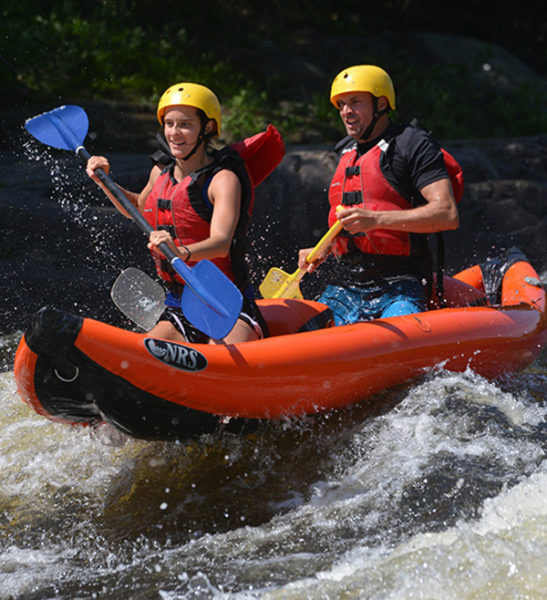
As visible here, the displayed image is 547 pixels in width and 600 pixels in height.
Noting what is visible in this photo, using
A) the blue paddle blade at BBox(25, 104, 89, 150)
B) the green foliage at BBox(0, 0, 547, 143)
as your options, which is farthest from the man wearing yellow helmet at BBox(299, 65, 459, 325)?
the green foliage at BBox(0, 0, 547, 143)

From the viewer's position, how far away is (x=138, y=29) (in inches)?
342

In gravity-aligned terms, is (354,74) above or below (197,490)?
above

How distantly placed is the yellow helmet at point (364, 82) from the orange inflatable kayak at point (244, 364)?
95cm

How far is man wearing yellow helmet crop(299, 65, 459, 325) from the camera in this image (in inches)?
123

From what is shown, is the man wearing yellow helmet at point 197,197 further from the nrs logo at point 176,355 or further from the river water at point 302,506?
the river water at point 302,506

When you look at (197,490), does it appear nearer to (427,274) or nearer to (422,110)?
(427,274)

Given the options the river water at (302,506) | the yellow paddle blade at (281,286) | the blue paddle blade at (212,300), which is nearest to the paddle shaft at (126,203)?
the blue paddle blade at (212,300)

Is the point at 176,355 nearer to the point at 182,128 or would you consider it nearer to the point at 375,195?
the point at 182,128

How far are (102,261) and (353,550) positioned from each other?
13.4 feet

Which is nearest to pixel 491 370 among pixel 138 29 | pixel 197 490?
pixel 197 490

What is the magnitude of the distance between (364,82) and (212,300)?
4.12ft

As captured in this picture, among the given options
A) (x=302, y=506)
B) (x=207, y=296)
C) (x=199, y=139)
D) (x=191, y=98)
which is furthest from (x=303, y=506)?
(x=191, y=98)

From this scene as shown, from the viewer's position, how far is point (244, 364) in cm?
266

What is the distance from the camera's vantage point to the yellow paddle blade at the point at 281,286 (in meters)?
3.62
